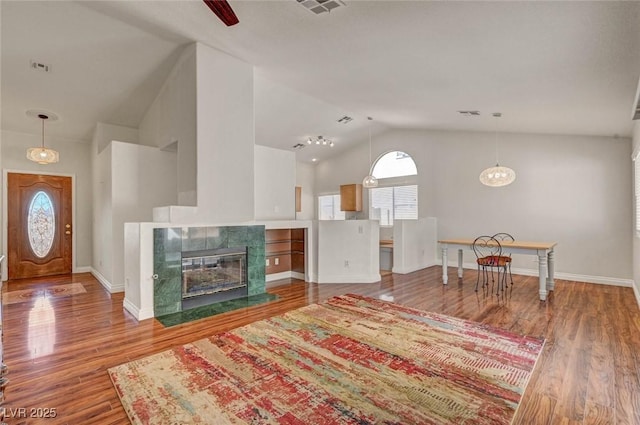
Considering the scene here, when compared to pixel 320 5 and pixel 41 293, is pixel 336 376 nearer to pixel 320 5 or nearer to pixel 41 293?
pixel 320 5

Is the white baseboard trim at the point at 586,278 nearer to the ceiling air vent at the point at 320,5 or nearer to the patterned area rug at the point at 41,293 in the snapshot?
the ceiling air vent at the point at 320,5

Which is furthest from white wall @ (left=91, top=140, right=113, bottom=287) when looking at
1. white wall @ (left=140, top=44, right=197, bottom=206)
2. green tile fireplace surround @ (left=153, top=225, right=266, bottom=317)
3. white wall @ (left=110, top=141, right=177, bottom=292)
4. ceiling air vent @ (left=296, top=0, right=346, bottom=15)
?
ceiling air vent @ (left=296, top=0, right=346, bottom=15)

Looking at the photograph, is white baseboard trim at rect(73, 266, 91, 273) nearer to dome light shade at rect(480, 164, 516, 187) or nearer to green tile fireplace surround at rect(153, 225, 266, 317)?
green tile fireplace surround at rect(153, 225, 266, 317)

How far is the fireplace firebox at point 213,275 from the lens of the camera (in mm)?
4395

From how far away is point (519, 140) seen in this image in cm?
664

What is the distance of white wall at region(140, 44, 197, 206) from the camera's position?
437cm

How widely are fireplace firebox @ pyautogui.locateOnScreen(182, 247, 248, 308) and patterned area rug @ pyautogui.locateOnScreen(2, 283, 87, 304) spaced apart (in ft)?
7.84

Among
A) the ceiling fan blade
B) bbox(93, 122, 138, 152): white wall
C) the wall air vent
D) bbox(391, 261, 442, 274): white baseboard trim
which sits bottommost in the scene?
bbox(391, 261, 442, 274): white baseboard trim

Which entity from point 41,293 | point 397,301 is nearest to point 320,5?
point 397,301

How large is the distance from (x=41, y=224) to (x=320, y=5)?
288 inches

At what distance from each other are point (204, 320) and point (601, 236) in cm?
697

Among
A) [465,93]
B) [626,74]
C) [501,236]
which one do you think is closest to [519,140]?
[501,236]

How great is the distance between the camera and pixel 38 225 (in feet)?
21.7

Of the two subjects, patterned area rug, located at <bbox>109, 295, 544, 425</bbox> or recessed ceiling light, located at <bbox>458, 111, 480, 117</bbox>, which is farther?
recessed ceiling light, located at <bbox>458, 111, 480, 117</bbox>
